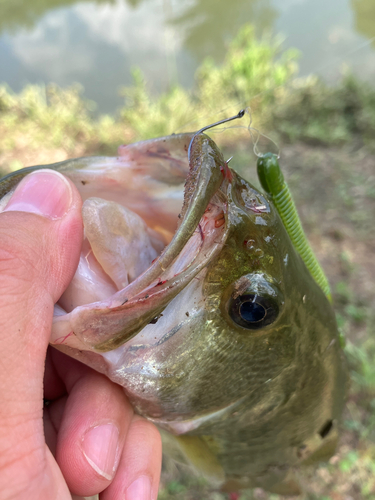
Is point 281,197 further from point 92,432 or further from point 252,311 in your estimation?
point 92,432

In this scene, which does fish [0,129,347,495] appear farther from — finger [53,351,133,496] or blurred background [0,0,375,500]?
blurred background [0,0,375,500]

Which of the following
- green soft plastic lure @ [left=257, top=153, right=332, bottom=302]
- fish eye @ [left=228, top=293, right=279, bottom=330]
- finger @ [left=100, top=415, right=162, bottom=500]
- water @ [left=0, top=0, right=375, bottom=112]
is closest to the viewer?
fish eye @ [left=228, top=293, right=279, bottom=330]

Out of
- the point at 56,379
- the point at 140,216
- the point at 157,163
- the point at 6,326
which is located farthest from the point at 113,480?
the point at 157,163

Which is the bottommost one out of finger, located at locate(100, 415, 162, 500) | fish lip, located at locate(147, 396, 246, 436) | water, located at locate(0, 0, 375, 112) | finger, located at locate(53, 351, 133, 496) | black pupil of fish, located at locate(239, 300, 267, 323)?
finger, located at locate(100, 415, 162, 500)

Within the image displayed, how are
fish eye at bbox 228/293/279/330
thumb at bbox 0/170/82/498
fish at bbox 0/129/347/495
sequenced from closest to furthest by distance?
1. thumb at bbox 0/170/82/498
2. fish at bbox 0/129/347/495
3. fish eye at bbox 228/293/279/330

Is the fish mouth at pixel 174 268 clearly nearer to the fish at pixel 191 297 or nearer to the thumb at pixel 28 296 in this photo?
the fish at pixel 191 297

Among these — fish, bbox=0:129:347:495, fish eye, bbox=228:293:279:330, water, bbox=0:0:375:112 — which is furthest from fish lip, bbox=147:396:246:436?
water, bbox=0:0:375:112

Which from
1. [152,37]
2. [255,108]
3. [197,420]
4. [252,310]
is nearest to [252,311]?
[252,310]

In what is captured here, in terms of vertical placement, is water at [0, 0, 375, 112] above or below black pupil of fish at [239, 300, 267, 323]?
above
